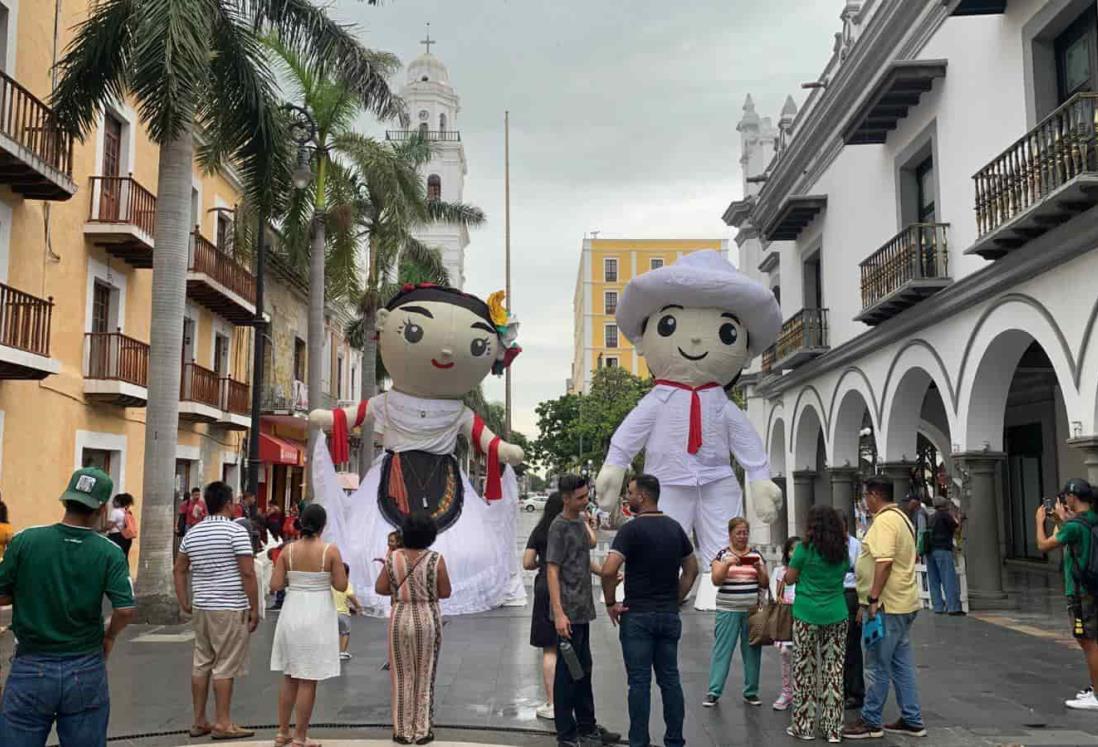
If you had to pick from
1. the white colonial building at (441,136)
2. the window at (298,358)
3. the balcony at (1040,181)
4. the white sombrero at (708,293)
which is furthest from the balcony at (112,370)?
the white colonial building at (441,136)

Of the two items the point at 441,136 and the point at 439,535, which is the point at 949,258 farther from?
the point at 441,136

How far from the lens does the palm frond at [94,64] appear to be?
1169 centimetres

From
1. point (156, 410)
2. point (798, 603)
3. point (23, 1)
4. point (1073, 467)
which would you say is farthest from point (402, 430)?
point (1073, 467)

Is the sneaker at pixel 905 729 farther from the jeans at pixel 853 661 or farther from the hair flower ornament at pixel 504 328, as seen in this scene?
the hair flower ornament at pixel 504 328

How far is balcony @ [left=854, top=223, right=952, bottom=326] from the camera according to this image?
13086mm

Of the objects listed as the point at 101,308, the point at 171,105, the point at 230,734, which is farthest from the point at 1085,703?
the point at 101,308

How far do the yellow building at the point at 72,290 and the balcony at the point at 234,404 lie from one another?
502 mm

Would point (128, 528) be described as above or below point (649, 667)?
above

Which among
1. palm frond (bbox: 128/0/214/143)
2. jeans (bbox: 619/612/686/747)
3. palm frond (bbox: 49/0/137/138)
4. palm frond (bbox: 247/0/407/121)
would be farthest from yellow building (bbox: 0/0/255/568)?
jeans (bbox: 619/612/686/747)

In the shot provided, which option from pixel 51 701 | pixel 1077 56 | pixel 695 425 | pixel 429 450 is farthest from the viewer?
pixel 429 450

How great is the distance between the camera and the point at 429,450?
11305 millimetres

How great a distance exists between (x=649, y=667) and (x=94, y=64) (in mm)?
10093

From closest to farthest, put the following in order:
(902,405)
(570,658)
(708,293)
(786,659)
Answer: (570,658) → (786,659) → (708,293) → (902,405)

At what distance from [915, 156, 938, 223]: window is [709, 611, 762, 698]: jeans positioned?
9.28 metres
